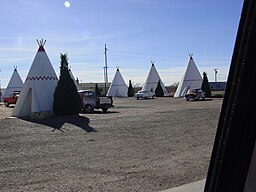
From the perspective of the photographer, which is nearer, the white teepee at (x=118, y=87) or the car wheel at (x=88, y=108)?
the car wheel at (x=88, y=108)

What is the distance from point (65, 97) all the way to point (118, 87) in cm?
3815

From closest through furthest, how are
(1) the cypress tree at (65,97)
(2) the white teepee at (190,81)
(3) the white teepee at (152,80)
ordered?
(1) the cypress tree at (65,97), (2) the white teepee at (190,81), (3) the white teepee at (152,80)

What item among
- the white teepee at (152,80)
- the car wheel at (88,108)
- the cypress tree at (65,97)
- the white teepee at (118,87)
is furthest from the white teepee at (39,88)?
the white teepee at (118,87)

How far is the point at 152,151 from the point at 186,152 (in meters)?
0.90

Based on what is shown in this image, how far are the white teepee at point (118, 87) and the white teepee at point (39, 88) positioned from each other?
36168 mm

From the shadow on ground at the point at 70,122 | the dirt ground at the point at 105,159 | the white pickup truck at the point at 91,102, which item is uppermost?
the white pickup truck at the point at 91,102

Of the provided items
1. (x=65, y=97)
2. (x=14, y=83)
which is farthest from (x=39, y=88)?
(x=14, y=83)

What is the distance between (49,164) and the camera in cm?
734

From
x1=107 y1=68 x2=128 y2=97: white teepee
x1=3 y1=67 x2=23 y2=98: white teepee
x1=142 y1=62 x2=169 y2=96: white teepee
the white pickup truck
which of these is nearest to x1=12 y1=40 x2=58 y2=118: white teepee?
the white pickup truck

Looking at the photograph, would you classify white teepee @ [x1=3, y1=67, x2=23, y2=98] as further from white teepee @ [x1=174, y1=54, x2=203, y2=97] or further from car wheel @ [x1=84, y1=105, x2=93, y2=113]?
car wheel @ [x1=84, y1=105, x2=93, y2=113]

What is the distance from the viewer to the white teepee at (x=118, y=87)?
192ft

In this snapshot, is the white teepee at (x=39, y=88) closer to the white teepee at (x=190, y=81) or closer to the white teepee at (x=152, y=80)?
the white teepee at (x=190, y=81)

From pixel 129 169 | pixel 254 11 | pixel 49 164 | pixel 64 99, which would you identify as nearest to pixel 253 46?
pixel 254 11

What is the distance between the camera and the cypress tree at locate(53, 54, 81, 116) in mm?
20641
